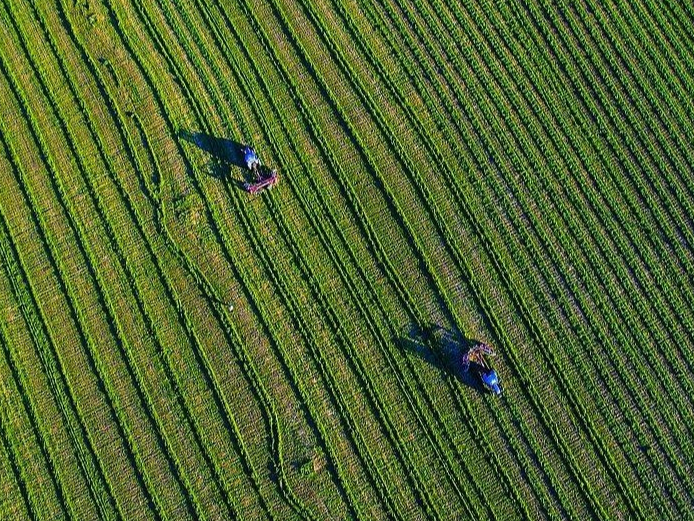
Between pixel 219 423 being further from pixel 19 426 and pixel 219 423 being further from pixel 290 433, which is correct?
pixel 19 426

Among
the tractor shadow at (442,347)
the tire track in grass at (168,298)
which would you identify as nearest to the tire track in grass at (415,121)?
the tractor shadow at (442,347)

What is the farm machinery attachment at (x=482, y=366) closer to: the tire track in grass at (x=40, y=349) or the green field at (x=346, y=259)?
the green field at (x=346, y=259)

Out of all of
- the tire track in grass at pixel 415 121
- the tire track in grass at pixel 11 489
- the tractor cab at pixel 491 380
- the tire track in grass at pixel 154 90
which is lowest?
the tractor cab at pixel 491 380

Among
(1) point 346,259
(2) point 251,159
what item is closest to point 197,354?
(1) point 346,259

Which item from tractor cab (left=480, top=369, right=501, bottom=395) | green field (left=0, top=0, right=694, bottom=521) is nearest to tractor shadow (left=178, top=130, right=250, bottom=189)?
green field (left=0, top=0, right=694, bottom=521)

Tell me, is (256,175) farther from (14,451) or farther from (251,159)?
(14,451)

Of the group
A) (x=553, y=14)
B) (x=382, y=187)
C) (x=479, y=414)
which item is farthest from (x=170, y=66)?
(x=479, y=414)
